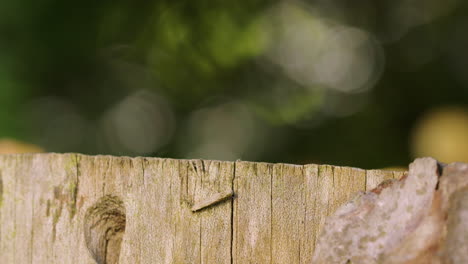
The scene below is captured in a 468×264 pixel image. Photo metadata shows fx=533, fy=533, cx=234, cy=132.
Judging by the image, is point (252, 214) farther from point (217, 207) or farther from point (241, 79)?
point (241, 79)

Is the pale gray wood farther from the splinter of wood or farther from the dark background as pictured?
the dark background

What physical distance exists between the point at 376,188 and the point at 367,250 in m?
0.16

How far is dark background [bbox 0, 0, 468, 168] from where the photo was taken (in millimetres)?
5164

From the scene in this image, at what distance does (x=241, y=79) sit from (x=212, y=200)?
4992 millimetres

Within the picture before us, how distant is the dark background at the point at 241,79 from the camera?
516 cm

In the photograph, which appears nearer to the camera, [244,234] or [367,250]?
[367,250]

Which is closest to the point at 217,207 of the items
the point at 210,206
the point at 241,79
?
the point at 210,206

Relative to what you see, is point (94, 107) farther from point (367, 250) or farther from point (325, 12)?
point (367, 250)

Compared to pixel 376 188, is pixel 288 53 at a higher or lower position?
higher

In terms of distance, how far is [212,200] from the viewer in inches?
52.9

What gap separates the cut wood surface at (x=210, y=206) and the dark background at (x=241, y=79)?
11.3 ft

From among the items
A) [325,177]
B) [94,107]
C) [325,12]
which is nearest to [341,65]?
[325,12]

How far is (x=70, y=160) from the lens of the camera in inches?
58.1

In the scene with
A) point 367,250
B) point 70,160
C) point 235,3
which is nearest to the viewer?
point 367,250
